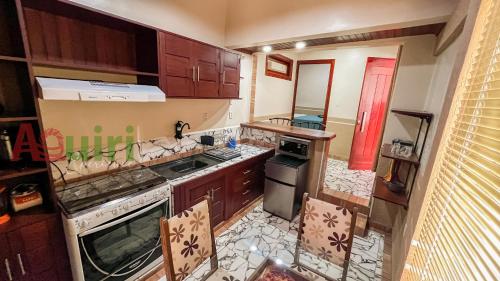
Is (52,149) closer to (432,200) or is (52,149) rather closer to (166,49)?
(166,49)

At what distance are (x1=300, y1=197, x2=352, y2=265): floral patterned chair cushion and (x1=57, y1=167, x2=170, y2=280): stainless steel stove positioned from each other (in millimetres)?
1153

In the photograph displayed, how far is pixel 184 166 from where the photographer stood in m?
2.34

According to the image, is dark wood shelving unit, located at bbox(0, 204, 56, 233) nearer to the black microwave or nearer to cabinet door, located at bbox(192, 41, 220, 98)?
cabinet door, located at bbox(192, 41, 220, 98)

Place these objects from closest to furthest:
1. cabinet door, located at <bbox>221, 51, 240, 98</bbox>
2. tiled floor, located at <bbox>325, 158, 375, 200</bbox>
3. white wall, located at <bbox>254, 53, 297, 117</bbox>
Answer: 1. cabinet door, located at <bbox>221, 51, 240, 98</bbox>
2. tiled floor, located at <bbox>325, 158, 375, 200</bbox>
3. white wall, located at <bbox>254, 53, 297, 117</bbox>

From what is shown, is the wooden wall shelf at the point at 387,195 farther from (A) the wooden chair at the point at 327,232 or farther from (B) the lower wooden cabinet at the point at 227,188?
(B) the lower wooden cabinet at the point at 227,188

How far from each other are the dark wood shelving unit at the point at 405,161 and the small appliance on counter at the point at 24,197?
109 inches

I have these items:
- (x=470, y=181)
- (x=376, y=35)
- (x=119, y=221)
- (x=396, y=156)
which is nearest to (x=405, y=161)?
(x=396, y=156)

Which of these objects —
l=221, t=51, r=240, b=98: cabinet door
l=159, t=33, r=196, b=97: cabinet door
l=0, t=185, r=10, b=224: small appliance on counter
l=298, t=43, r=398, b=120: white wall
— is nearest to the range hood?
l=159, t=33, r=196, b=97: cabinet door

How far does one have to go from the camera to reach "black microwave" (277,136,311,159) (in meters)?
2.60

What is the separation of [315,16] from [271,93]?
185 centimetres

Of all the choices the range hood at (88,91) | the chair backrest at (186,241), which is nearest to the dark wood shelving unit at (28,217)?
the range hood at (88,91)

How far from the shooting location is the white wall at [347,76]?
4.15 meters

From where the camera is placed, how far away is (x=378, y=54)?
4.04m

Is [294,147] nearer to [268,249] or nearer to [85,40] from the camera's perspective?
[268,249]
